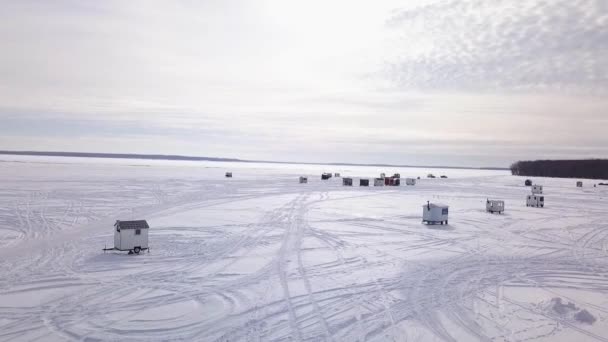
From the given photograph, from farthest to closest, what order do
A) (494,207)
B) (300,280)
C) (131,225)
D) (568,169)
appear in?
(568,169)
(494,207)
(131,225)
(300,280)

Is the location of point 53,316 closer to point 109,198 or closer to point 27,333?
point 27,333

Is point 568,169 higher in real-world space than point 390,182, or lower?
higher

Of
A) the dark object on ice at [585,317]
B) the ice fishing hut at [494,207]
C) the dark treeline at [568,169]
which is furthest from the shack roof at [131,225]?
the dark treeline at [568,169]

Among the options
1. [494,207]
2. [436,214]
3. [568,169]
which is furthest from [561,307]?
[568,169]

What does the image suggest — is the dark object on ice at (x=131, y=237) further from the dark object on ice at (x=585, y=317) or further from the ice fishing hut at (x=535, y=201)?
the ice fishing hut at (x=535, y=201)

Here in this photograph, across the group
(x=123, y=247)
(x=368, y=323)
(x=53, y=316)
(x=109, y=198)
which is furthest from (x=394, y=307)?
(x=109, y=198)

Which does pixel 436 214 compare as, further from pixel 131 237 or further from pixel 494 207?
pixel 131 237

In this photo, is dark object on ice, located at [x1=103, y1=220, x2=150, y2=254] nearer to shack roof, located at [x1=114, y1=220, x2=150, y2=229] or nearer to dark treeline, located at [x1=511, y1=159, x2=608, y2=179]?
shack roof, located at [x1=114, y1=220, x2=150, y2=229]
